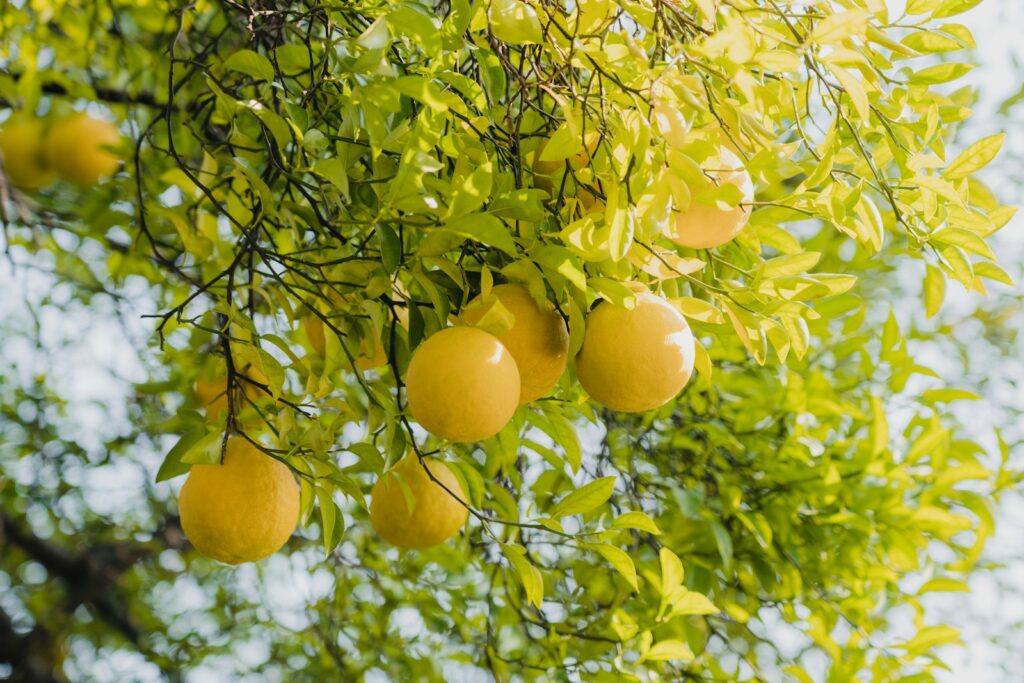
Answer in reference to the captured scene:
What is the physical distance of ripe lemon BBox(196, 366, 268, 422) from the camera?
1.11 m

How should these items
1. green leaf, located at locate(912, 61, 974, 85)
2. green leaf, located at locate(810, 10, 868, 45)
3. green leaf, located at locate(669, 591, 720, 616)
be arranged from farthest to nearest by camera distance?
green leaf, located at locate(669, 591, 720, 616), green leaf, located at locate(912, 61, 974, 85), green leaf, located at locate(810, 10, 868, 45)

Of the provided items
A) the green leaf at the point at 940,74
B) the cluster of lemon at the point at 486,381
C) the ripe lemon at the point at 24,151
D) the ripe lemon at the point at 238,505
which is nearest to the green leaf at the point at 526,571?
the cluster of lemon at the point at 486,381

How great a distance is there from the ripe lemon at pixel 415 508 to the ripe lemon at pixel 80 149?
1130 millimetres

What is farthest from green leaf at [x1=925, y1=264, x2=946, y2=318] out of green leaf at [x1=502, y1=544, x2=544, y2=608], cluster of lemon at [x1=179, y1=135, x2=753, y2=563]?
green leaf at [x1=502, y1=544, x2=544, y2=608]

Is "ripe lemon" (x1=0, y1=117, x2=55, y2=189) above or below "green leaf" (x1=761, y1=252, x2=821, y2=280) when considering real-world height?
below

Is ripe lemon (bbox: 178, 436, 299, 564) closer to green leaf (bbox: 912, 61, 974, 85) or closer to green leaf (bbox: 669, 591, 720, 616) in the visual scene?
green leaf (bbox: 669, 591, 720, 616)

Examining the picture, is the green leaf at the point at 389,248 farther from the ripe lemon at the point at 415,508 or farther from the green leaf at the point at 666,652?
the green leaf at the point at 666,652

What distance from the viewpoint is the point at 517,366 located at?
873 mm

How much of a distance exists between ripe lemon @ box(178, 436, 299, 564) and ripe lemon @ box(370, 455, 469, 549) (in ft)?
0.50

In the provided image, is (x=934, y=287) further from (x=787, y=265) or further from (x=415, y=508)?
(x=415, y=508)

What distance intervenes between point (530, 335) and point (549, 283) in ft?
0.16

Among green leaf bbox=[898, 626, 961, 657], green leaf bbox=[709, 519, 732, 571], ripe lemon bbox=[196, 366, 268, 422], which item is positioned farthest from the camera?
green leaf bbox=[898, 626, 961, 657]

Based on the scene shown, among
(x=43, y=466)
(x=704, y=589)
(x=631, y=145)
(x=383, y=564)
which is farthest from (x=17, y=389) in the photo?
(x=631, y=145)

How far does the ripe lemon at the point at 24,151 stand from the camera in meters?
1.99
